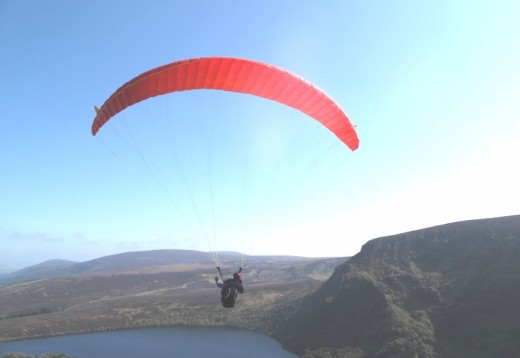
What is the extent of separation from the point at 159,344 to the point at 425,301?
3593cm

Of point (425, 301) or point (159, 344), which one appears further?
point (159, 344)

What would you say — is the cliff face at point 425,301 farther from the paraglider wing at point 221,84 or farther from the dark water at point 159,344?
the paraglider wing at point 221,84

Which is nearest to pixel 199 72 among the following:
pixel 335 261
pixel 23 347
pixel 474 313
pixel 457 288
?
pixel 474 313

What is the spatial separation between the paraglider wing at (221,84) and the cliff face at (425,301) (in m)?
29.4

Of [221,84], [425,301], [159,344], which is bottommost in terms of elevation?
[159,344]

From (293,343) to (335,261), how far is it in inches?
2893

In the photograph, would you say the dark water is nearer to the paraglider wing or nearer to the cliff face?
the cliff face

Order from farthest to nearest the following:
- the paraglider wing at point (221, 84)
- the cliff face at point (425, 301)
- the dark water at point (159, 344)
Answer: the dark water at point (159, 344) → the cliff face at point (425, 301) → the paraglider wing at point (221, 84)

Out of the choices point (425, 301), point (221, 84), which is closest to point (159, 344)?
point (425, 301)

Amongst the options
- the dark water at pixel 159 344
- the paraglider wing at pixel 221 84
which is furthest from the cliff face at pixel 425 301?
the paraglider wing at pixel 221 84

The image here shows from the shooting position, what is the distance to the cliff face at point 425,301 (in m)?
33.5

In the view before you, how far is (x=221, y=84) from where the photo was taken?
13.5 meters

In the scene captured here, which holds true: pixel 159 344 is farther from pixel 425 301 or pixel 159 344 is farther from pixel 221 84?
pixel 221 84

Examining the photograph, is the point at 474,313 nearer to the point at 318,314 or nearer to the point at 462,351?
the point at 462,351
